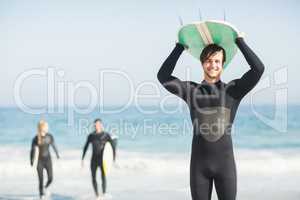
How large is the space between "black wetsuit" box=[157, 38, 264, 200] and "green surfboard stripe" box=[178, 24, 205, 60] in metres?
0.06

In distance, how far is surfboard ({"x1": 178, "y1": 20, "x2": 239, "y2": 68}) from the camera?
308cm

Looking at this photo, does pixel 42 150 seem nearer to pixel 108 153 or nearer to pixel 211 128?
pixel 108 153

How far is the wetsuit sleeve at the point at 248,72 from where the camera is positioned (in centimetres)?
299

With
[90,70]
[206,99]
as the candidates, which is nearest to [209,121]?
[206,99]

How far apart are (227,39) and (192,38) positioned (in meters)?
0.22

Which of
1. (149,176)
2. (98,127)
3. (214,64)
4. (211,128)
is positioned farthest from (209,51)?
(149,176)

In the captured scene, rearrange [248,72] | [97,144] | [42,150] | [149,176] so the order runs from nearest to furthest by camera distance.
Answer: [248,72] < [97,144] < [42,150] < [149,176]

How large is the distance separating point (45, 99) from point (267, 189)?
358 centimetres

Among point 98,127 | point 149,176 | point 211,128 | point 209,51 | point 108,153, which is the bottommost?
point 149,176

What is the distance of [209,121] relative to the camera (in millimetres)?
3148

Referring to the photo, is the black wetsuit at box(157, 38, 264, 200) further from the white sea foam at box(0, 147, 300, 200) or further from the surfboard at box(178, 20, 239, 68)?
the white sea foam at box(0, 147, 300, 200)

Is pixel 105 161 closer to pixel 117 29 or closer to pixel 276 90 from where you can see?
pixel 117 29

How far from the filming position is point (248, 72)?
306cm

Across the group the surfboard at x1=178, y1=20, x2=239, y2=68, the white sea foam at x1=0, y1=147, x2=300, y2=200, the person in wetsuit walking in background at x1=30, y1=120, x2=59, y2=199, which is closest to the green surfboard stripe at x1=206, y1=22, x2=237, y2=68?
the surfboard at x1=178, y1=20, x2=239, y2=68
